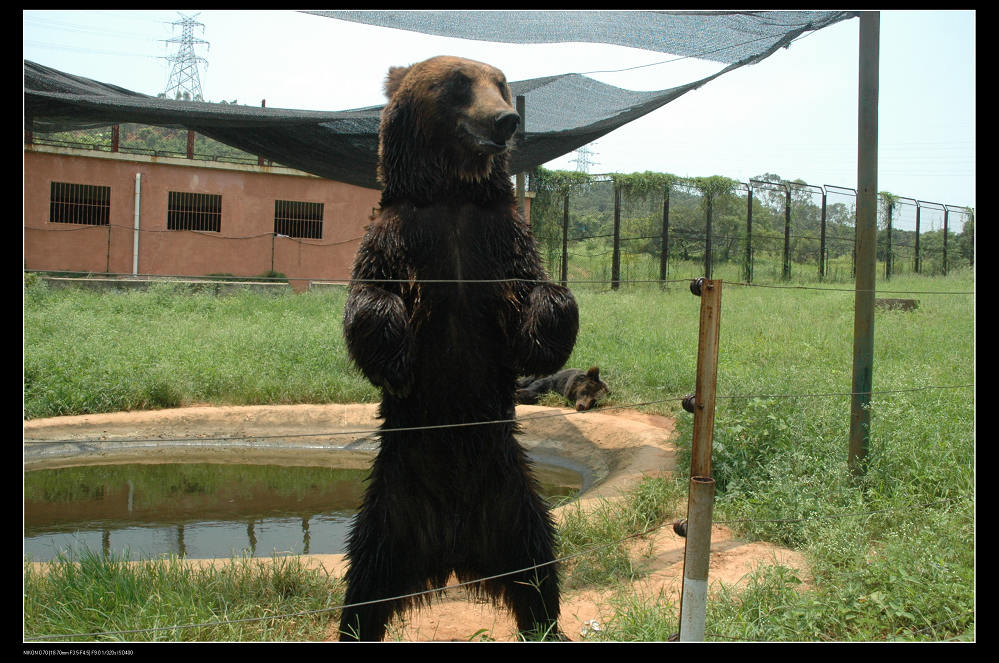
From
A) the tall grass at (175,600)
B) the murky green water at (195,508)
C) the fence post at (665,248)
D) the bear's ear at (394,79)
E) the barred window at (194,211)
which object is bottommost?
the murky green water at (195,508)

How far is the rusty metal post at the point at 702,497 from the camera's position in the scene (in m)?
1.81

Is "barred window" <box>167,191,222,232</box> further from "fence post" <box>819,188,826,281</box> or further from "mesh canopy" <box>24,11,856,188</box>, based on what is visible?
"fence post" <box>819,188,826,281</box>

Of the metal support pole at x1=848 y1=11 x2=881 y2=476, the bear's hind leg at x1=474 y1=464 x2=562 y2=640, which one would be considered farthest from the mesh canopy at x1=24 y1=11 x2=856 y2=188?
the bear's hind leg at x1=474 y1=464 x2=562 y2=640

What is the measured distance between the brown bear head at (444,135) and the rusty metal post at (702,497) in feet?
2.88

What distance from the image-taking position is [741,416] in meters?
4.10

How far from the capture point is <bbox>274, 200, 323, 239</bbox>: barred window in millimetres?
15070

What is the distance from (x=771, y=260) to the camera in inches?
597

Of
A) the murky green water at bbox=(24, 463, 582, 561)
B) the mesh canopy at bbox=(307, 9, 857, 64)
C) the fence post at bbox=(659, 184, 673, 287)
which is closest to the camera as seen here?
the mesh canopy at bbox=(307, 9, 857, 64)

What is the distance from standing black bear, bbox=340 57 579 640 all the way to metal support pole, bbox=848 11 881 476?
6.70 ft

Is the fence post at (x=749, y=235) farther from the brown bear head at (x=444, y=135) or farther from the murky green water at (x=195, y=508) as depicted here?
the brown bear head at (x=444, y=135)

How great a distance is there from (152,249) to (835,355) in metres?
12.4

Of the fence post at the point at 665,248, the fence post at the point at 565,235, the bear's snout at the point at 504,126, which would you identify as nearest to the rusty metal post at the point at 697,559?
the bear's snout at the point at 504,126

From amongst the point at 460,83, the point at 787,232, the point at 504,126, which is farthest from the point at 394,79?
the point at 787,232
